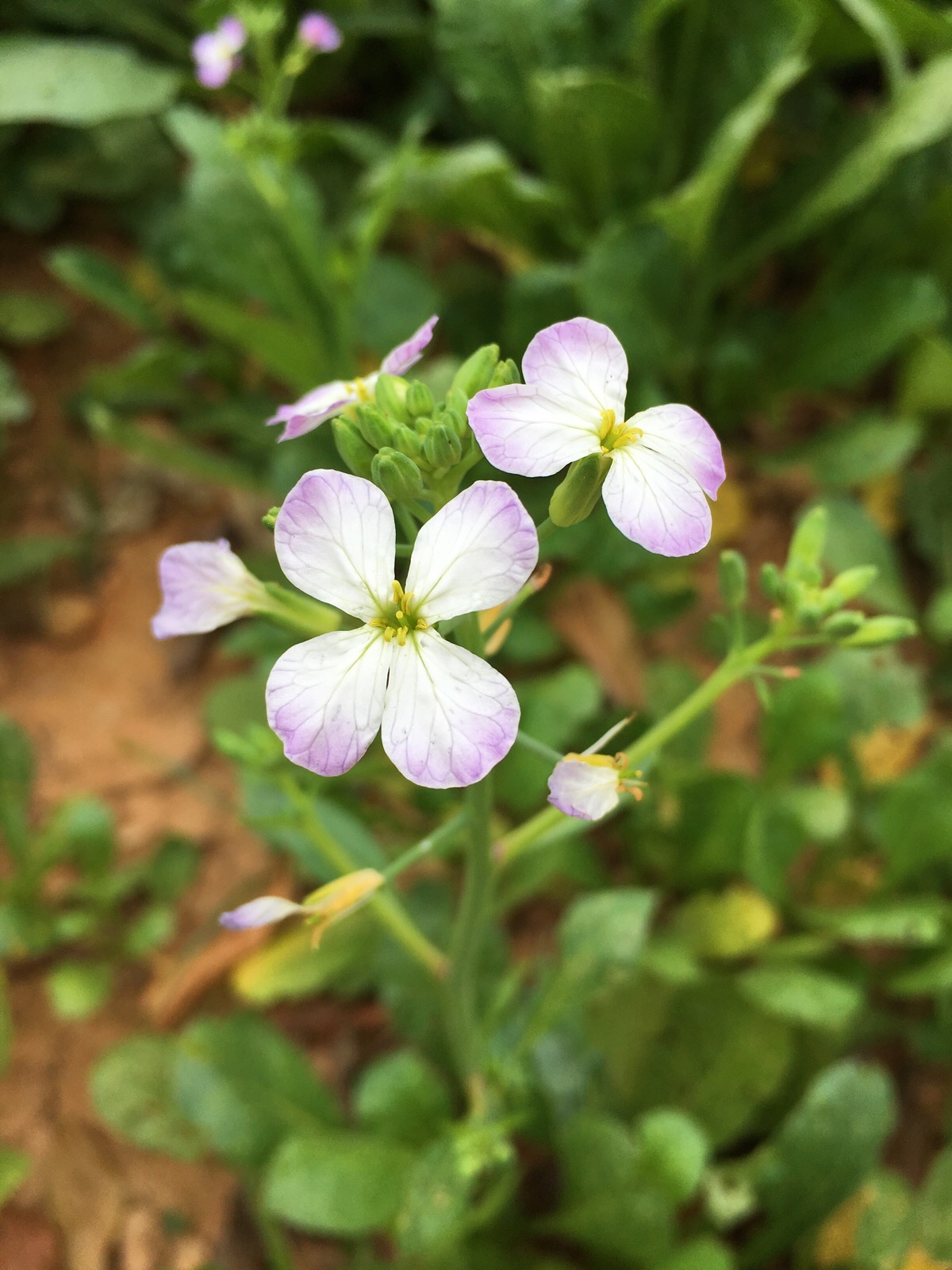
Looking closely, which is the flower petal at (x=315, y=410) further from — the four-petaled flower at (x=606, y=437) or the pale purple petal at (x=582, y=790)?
the pale purple petal at (x=582, y=790)

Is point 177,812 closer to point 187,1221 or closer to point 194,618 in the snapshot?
point 187,1221

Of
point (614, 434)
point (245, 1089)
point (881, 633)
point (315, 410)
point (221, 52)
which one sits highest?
point (221, 52)

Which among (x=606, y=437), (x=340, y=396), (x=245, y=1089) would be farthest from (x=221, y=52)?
(x=245, y=1089)

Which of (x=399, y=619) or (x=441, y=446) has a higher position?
(x=441, y=446)

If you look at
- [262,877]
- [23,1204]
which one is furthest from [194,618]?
[23,1204]

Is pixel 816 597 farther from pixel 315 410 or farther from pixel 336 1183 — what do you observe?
pixel 336 1183

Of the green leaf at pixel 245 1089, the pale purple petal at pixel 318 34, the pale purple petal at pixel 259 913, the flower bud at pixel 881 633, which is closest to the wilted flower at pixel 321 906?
the pale purple petal at pixel 259 913
